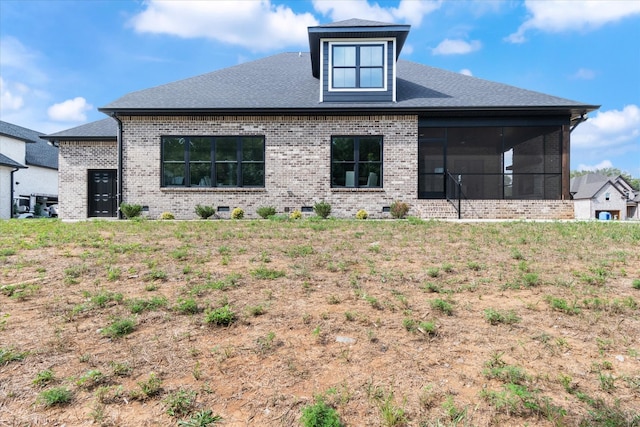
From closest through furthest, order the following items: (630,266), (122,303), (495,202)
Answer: (122,303) < (630,266) < (495,202)

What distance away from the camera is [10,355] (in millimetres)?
2859

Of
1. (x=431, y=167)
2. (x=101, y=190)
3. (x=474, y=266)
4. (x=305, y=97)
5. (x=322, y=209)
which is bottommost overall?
(x=474, y=266)

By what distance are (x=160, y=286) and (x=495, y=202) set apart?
12.7 meters

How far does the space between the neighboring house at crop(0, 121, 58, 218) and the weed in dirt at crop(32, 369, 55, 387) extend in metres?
26.0

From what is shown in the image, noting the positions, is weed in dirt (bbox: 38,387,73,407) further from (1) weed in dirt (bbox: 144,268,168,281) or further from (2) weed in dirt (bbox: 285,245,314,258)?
(2) weed in dirt (bbox: 285,245,314,258)

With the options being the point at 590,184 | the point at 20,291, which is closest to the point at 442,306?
the point at 20,291

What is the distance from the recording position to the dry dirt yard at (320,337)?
91.2 inches

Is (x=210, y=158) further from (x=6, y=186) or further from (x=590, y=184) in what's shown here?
(x=590, y=184)

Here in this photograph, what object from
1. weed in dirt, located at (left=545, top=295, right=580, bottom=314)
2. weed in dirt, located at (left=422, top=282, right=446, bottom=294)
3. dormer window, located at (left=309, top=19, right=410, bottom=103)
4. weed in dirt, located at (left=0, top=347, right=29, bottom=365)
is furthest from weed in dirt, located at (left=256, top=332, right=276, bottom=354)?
dormer window, located at (left=309, top=19, right=410, bottom=103)

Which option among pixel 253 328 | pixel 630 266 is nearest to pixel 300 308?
pixel 253 328

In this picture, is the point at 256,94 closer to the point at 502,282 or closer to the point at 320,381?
the point at 502,282

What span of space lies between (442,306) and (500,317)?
540mm

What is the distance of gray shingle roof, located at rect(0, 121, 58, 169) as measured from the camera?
2668 cm

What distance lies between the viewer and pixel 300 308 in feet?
12.4
